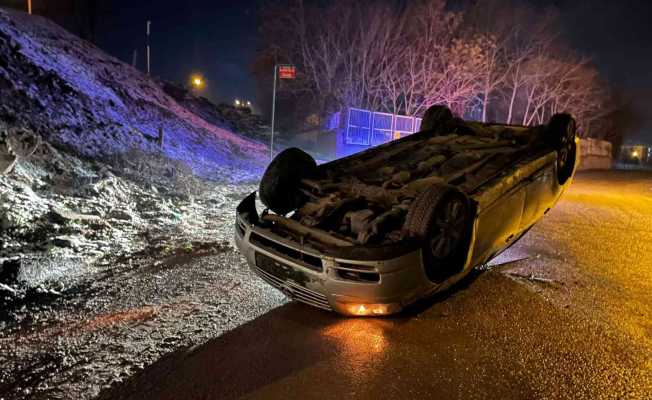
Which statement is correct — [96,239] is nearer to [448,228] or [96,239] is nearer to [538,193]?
[448,228]

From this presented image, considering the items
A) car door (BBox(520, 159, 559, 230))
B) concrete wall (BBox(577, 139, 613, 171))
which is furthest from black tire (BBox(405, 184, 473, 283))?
concrete wall (BBox(577, 139, 613, 171))

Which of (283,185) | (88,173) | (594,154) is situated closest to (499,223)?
(283,185)

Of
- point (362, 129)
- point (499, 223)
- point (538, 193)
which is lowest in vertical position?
point (499, 223)

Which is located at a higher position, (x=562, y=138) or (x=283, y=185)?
(x=562, y=138)

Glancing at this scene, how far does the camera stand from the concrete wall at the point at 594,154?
23766 millimetres

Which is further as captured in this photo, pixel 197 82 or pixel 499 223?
pixel 197 82

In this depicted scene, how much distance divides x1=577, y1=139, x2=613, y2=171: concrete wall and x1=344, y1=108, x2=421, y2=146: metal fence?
36.0ft

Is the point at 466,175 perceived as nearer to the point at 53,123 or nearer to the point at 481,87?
the point at 53,123

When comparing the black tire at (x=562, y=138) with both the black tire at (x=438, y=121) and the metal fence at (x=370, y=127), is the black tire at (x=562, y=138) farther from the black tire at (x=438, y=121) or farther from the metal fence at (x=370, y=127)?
the metal fence at (x=370, y=127)

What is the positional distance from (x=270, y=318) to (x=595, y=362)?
2.41 metres

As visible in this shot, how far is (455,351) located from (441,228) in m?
0.91

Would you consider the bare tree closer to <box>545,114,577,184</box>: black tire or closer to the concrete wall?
the concrete wall

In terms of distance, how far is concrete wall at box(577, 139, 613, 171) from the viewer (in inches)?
936

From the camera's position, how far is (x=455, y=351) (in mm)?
3146
